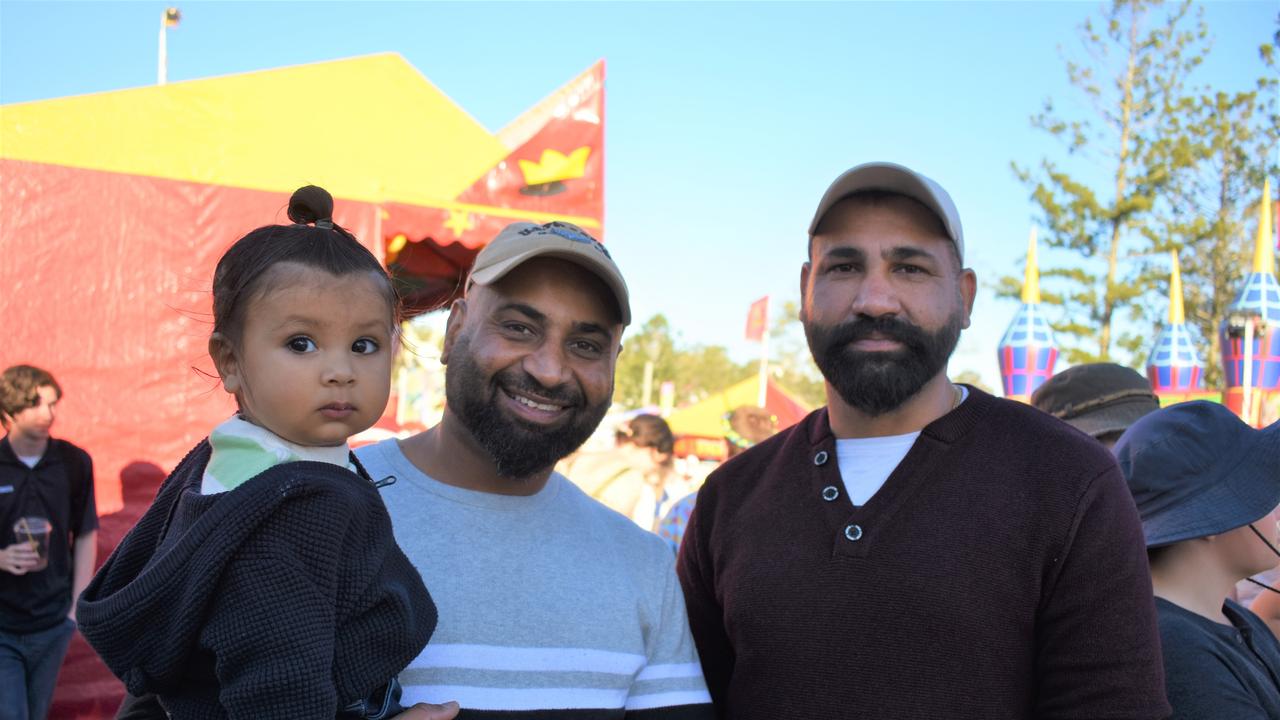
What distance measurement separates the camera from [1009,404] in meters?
2.20

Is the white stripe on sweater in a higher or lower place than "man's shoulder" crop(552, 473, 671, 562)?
lower

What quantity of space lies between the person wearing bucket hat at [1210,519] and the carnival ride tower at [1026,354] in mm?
7816

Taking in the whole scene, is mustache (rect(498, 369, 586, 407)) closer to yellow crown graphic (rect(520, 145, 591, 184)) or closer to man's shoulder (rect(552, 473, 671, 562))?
man's shoulder (rect(552, 473, 671, 562))

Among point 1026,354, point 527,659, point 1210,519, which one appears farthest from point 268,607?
point 1026,354

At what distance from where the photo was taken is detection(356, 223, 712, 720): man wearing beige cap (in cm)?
184

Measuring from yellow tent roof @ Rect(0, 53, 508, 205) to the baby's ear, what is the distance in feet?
15.1

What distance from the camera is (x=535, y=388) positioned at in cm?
207

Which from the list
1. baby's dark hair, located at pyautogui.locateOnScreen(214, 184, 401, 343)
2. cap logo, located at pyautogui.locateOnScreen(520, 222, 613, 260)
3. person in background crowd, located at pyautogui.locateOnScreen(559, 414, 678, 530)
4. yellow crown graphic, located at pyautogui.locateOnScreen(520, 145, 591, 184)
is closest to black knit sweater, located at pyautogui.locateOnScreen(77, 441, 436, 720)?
baby's dark hair, located at pyautogui.locateOnScreen(214, 184, 401, 343)

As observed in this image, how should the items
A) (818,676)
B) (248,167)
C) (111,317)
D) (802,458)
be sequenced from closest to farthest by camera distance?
(818,676)
(802,458)
(111,317)
(248,167)

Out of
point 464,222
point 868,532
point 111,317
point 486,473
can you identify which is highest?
point 464,222

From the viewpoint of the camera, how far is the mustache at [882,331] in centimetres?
221

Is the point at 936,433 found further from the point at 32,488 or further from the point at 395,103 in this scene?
the point at 395,103

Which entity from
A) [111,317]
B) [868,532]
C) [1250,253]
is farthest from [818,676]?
[1250,253]

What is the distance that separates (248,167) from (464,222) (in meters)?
1.40
